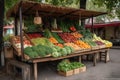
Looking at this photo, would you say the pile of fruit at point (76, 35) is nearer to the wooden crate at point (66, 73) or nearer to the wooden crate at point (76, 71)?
the wooden crate at point (76, 71)

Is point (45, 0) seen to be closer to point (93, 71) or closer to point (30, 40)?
point (30, 40)

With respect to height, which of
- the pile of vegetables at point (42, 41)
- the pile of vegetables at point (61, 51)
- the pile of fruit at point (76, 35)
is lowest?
the pile of vegetables at point (61, 51)

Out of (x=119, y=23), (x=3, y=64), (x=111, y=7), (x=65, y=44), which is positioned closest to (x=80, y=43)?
(x=65, y=44)

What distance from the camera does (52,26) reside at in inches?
404

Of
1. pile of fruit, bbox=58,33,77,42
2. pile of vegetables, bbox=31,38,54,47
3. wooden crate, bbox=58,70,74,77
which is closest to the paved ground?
wooden crate, bbox=58,70,74,77

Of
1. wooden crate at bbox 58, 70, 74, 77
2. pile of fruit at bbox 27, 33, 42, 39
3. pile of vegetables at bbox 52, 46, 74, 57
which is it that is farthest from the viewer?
pile of fruit at bbox 27, 33, 42, 39

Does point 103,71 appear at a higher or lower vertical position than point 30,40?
lower

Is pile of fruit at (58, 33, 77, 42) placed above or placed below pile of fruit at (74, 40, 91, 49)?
above

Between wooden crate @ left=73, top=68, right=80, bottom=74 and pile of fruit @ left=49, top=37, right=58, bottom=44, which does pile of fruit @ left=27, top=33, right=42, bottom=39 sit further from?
wooden crate @ left=73, top=68, right=80, bottom=74

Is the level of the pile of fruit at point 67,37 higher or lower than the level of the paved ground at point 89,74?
higher

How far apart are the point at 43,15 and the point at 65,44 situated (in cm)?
219

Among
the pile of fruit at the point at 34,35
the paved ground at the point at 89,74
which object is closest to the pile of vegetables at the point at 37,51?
the paved ground at the point at 89,74

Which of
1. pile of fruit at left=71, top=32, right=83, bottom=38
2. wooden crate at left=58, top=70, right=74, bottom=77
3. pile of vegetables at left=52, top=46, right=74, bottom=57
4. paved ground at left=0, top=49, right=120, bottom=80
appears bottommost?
paved ground at left=0, top=49, right=120, bottom=80

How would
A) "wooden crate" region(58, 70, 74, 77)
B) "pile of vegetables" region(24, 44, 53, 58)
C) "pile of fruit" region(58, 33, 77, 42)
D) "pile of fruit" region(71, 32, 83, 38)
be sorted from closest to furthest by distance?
1. "pile of vegetables" region(24, 44, 53, 58)
2. "wooden crate" region(58, 70, 74, 77)
3. "pile of fruit" region(58, 33, 77, 42)
4. "pile of fruit" region(71, 32, 83, 38)
